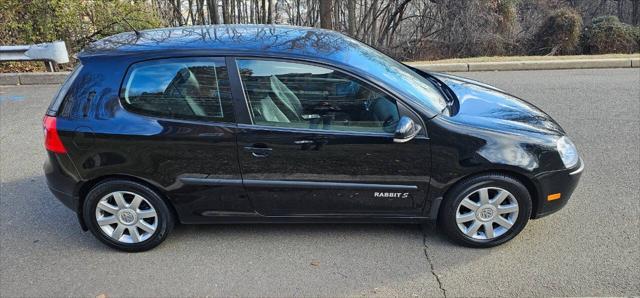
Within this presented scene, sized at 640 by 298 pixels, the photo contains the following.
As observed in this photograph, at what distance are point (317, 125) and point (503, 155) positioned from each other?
1.27 metres

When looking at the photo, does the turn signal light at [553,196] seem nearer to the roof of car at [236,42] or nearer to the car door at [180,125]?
the roof of car at [236,42]

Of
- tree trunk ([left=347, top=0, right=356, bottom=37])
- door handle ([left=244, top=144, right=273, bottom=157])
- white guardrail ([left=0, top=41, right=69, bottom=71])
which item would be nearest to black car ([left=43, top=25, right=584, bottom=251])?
door handle ([left=244, top=144, right=273, bottom=157])

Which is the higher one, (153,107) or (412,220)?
(153,107)

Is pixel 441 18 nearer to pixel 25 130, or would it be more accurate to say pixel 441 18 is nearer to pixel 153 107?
pixel 25 130

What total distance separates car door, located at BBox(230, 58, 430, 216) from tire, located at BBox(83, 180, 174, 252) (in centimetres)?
70

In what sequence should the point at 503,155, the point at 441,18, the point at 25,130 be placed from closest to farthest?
the point at 503,155 → the point at 25,130 → the point at 441,18

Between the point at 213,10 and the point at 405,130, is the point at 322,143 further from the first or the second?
the point at 213,10

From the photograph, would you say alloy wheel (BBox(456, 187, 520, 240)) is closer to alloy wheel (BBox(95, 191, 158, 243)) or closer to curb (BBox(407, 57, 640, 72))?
alloy wheel (BBox(95, 191, 158, 243))

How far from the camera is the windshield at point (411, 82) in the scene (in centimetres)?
348

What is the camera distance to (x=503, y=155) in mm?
3279

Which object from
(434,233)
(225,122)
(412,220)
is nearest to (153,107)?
(225,122)

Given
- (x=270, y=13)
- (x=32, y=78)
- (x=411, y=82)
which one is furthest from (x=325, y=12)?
(x=411, y=82)

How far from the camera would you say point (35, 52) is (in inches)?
361

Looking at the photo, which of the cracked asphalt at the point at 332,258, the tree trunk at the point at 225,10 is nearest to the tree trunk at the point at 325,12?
the tree trunk at the point at 225,10
